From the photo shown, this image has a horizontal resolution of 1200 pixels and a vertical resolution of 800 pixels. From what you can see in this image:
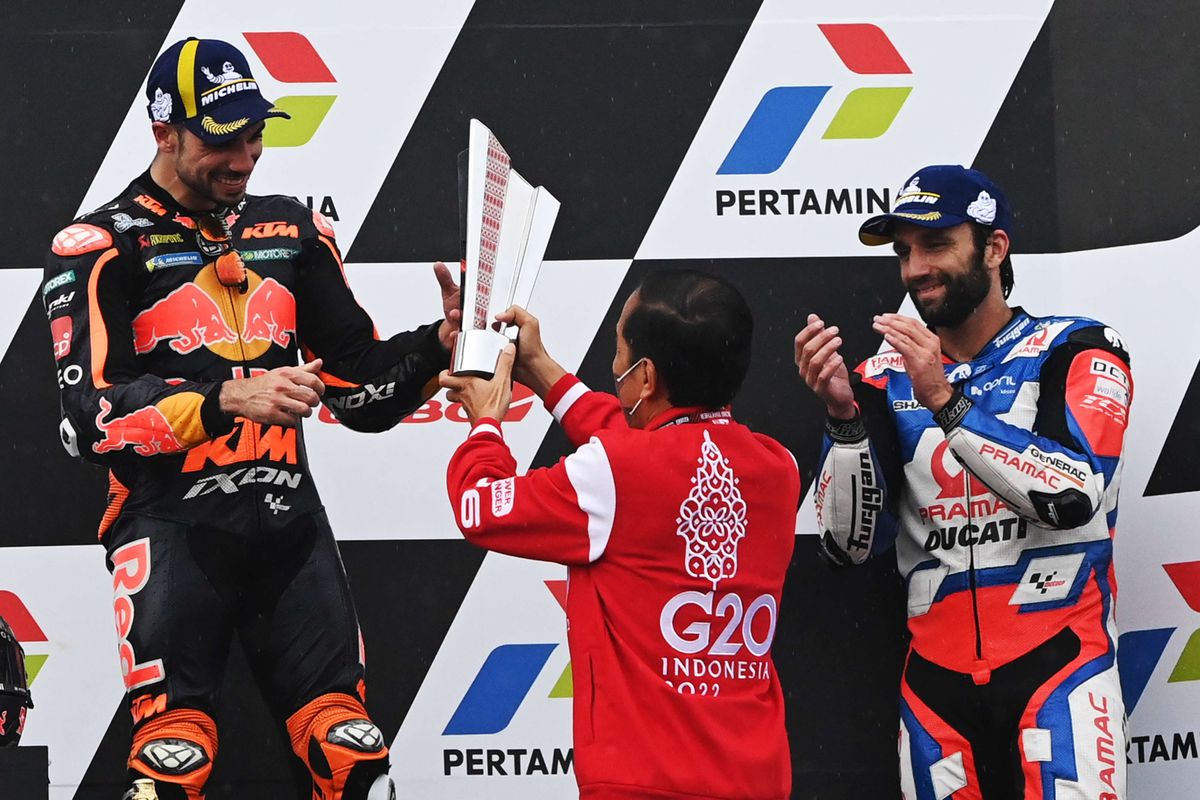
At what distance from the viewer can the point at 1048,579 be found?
123 inches

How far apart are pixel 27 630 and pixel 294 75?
1435 millimetres

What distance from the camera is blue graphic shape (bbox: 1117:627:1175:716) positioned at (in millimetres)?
3551

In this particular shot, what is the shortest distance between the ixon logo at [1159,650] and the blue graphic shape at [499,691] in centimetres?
135

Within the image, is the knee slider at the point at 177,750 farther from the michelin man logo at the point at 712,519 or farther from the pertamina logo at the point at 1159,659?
the pertamina logo at the point at 1159,659

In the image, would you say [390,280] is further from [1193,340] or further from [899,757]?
[1193,340]

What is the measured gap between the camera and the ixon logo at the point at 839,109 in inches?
141

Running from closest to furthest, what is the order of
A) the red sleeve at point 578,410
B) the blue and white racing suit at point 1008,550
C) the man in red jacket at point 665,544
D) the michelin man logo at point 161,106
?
the man in red jacket at point 665,544, the red sleeve at point 578,410, the michelin man logo at point 161,106, the blue and white racing suit at point 1008,550

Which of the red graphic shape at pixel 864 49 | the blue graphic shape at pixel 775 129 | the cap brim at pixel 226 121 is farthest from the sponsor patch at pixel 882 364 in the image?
the cap brim at pixel 226 121

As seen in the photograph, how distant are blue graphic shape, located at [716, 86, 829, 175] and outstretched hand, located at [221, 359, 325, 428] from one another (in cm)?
140

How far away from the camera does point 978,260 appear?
10.7 feet

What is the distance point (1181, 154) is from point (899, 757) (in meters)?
1.59

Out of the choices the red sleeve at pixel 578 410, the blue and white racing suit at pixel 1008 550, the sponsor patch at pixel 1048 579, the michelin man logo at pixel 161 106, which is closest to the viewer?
the red sleeve at pixel 578 410

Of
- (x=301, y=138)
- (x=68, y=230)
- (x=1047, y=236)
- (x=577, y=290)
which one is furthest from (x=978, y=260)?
(x=68, y=230)

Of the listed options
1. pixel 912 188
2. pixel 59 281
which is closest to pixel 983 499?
pixel 912 188
